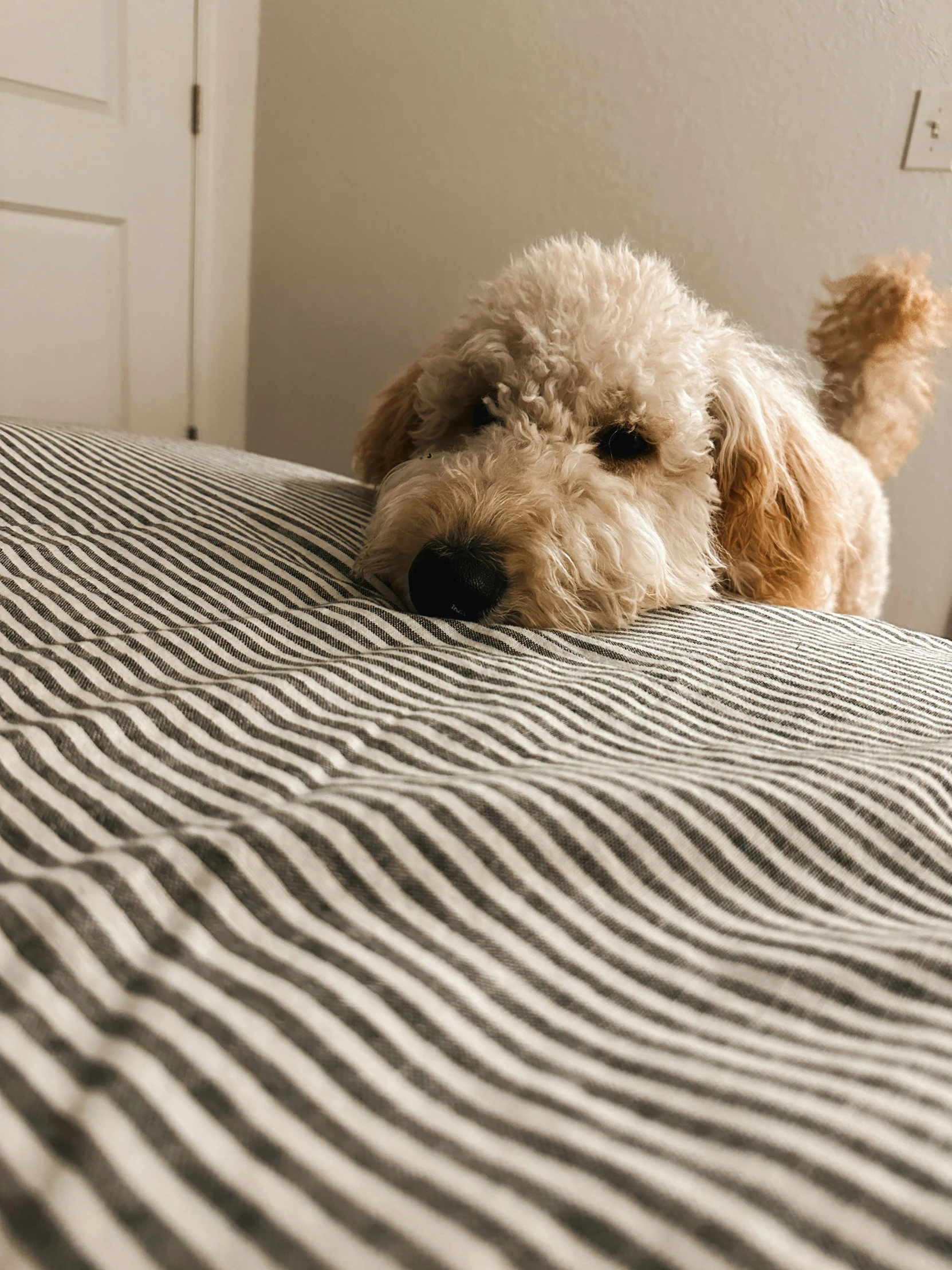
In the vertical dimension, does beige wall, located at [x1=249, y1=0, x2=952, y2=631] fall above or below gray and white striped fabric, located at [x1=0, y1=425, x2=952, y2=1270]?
above

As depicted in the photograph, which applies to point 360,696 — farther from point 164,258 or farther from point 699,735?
point 164,258

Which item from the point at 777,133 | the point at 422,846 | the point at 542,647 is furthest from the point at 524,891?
the point at 777,133

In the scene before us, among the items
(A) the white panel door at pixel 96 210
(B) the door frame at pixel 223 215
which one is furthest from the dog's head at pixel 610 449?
(B) the door frame at pixel 223 215

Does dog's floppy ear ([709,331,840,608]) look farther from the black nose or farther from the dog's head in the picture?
the black nose

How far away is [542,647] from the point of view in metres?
0.81

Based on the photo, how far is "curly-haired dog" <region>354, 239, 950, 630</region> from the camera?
0.93 m

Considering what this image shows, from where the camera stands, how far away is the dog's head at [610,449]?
3.17ft

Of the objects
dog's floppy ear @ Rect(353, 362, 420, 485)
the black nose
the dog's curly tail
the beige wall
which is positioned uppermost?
the beige wall

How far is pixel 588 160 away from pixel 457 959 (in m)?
2.44

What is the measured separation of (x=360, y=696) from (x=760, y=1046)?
357 mm

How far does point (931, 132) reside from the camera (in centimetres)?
208

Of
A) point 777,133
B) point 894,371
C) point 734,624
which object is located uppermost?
point 777,133

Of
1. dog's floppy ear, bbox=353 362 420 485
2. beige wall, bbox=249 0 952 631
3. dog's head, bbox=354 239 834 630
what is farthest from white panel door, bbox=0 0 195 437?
dog's head, bbox=354 239 834 630

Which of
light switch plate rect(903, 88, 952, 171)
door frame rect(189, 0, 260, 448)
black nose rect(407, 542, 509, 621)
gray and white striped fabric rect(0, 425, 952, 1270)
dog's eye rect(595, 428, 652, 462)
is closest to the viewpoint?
gray and white striped fabric rect(0, 425, 952, 1270)
